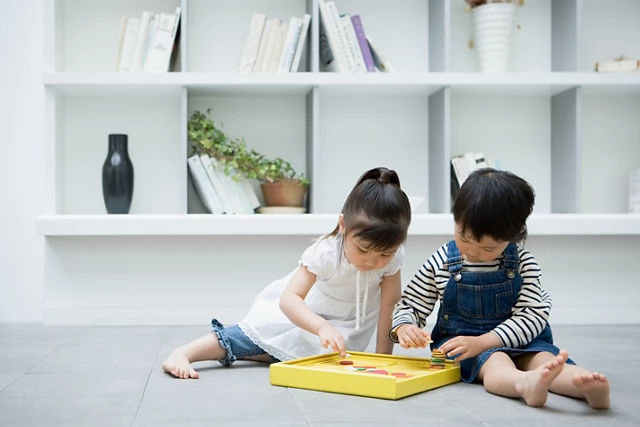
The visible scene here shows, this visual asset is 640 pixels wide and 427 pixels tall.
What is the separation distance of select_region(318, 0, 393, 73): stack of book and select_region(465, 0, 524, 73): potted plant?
1.36ft

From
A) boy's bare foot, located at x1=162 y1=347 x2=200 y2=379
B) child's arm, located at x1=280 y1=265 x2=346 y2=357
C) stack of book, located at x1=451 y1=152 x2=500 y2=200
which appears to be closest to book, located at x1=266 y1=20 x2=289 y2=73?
stack of book, located at x1=451 y1=152 x2=500 y2=200

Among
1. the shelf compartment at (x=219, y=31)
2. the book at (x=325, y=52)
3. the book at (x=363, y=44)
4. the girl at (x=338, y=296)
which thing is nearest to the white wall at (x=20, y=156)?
the shelf compartment at (x=219, y=31)

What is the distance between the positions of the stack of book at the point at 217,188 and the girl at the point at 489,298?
1211 millimetres

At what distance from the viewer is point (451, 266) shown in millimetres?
1751

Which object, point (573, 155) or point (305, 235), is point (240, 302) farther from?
point (573, 155)

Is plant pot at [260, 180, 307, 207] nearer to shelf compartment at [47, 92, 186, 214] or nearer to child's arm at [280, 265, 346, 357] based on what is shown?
shelf compartment at [47, 92, 186, 214]

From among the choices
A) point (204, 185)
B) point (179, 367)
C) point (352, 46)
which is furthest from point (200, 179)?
point (179, 367)

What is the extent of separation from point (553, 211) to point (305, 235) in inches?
37.7

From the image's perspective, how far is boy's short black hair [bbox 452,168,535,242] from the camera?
159 centimetres

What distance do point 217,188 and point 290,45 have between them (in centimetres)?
56

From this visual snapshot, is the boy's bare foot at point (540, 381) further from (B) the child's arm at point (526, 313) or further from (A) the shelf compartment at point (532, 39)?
(A) the shelf compartment at point (532, 39)

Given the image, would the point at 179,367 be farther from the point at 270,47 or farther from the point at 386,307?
the point at 270,47

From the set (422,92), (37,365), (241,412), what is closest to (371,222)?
(241,412)

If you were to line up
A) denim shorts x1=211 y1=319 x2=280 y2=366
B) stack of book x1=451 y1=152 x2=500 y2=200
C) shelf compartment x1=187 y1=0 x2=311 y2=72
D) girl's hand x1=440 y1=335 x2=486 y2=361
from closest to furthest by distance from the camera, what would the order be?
girl's hand x1=440 y1=335 x2=486 y2=361 < denim shorts x1=211 y1=319 x2=280 y2=366 < stack of book x1=451 y1=152 x2=500 y2=200 < shelf compartment x1=187 y1=0 x2=311 y2=72
